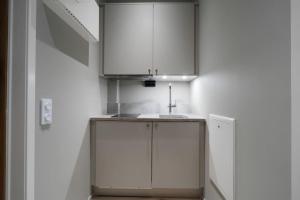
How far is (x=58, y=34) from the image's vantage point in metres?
1.25

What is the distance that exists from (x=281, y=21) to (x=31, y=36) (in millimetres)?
1087

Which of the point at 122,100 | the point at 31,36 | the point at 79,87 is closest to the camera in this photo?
the point at 31,36

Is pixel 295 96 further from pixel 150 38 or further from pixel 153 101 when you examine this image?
pixel 153 101

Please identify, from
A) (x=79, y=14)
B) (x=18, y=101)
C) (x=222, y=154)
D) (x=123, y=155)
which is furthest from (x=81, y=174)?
(x=79, y=14)

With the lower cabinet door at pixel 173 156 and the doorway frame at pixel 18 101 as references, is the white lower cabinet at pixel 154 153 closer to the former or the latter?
the lower cabinet door at pixel 173 156

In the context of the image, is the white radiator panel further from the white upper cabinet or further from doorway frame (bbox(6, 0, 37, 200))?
doorway frame (bbox(6, 0, 37, 200))

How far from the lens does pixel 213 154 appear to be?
1686 millimetres

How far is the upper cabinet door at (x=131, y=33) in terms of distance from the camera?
2.26m

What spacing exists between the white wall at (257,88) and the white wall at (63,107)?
112cm

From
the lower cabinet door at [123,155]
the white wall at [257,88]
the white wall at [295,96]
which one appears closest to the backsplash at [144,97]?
the lower cabinet door at [123,155]

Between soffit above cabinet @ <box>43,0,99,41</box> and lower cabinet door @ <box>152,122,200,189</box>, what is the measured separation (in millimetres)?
1086

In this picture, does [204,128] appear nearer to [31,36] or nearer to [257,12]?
[257,12]

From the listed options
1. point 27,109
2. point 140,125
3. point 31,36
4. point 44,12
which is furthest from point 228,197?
point 44,12

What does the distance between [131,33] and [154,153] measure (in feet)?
4.52
